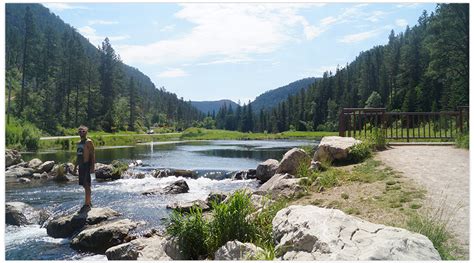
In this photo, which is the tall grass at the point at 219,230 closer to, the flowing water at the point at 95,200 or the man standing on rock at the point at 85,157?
the flowing water at the point at 95,200

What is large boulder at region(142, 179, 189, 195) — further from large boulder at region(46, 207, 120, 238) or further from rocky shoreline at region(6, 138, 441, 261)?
large boulder at region(46, 207, 120, 238)

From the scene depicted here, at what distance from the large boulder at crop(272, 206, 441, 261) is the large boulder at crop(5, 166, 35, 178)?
712 inches

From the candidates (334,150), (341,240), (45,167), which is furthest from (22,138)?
(341,240)

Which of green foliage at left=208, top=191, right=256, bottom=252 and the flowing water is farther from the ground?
green foliage at left=208, top=191, right=256, bottom=252

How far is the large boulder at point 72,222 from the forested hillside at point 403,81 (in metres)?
30.6

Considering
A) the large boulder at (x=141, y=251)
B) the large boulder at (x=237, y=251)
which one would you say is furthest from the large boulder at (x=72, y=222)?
the large boulder at (x=237, y=251)

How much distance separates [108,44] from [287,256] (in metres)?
81.7

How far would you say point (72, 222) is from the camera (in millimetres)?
10383

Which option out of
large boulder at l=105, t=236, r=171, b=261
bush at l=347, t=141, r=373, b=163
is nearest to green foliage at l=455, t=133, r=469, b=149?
bush at l=347, t=141, r=373, b=163

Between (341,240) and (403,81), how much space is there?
8007cm

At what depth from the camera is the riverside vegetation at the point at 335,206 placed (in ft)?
19.5

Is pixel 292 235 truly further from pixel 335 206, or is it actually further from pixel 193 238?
pixel 335 206

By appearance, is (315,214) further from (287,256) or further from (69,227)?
(69,227)

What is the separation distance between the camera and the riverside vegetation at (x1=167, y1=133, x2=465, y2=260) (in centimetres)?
595
